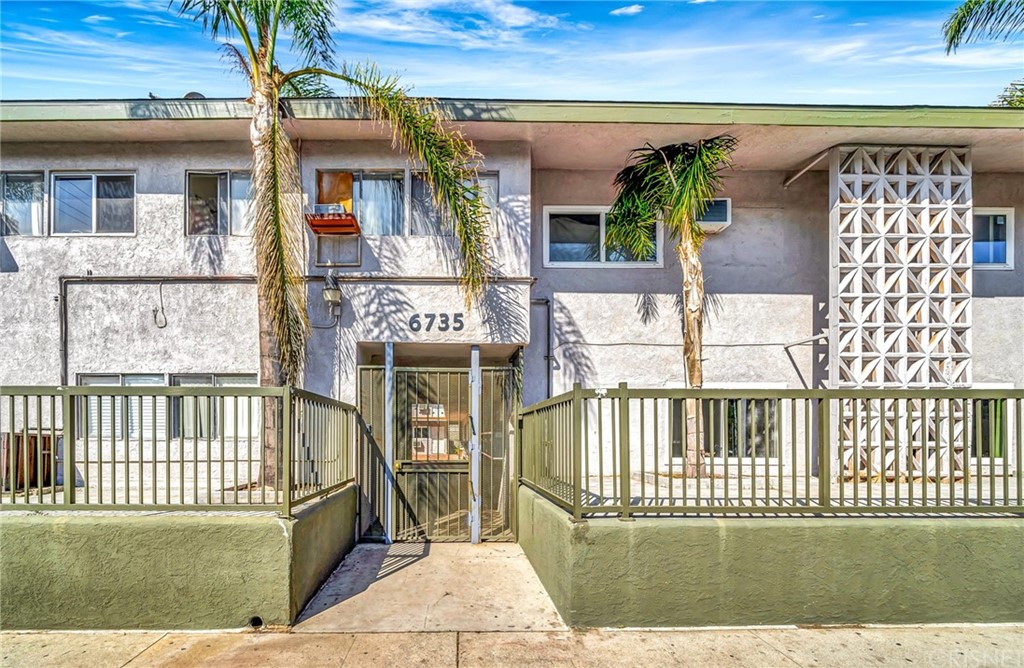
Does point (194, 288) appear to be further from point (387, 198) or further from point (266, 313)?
point (387, 198)

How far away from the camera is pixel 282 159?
7.22m

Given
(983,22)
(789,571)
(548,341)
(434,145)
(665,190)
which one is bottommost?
(789,571)

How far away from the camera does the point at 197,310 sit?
27.3ft

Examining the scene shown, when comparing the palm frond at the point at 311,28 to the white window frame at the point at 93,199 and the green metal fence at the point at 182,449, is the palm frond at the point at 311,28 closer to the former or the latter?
the white window frame at the point at 93,199

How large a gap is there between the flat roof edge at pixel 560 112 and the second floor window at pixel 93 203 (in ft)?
3.04

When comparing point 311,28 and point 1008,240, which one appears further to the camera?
point 1008,240

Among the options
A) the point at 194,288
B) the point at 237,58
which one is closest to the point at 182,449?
the point at 194,288

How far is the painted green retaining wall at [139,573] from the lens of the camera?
4.86 m

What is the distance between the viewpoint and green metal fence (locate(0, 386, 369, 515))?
192 inches

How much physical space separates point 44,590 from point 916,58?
1213cm

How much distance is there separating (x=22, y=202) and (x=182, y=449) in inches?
244

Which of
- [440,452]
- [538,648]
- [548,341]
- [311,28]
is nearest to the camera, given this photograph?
[538,648]

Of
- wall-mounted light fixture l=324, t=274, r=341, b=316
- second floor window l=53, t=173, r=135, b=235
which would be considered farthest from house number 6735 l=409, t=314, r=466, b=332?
second floor window l=53, t=173, r=135, b=235

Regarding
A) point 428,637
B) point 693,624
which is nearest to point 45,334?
point 428,637
